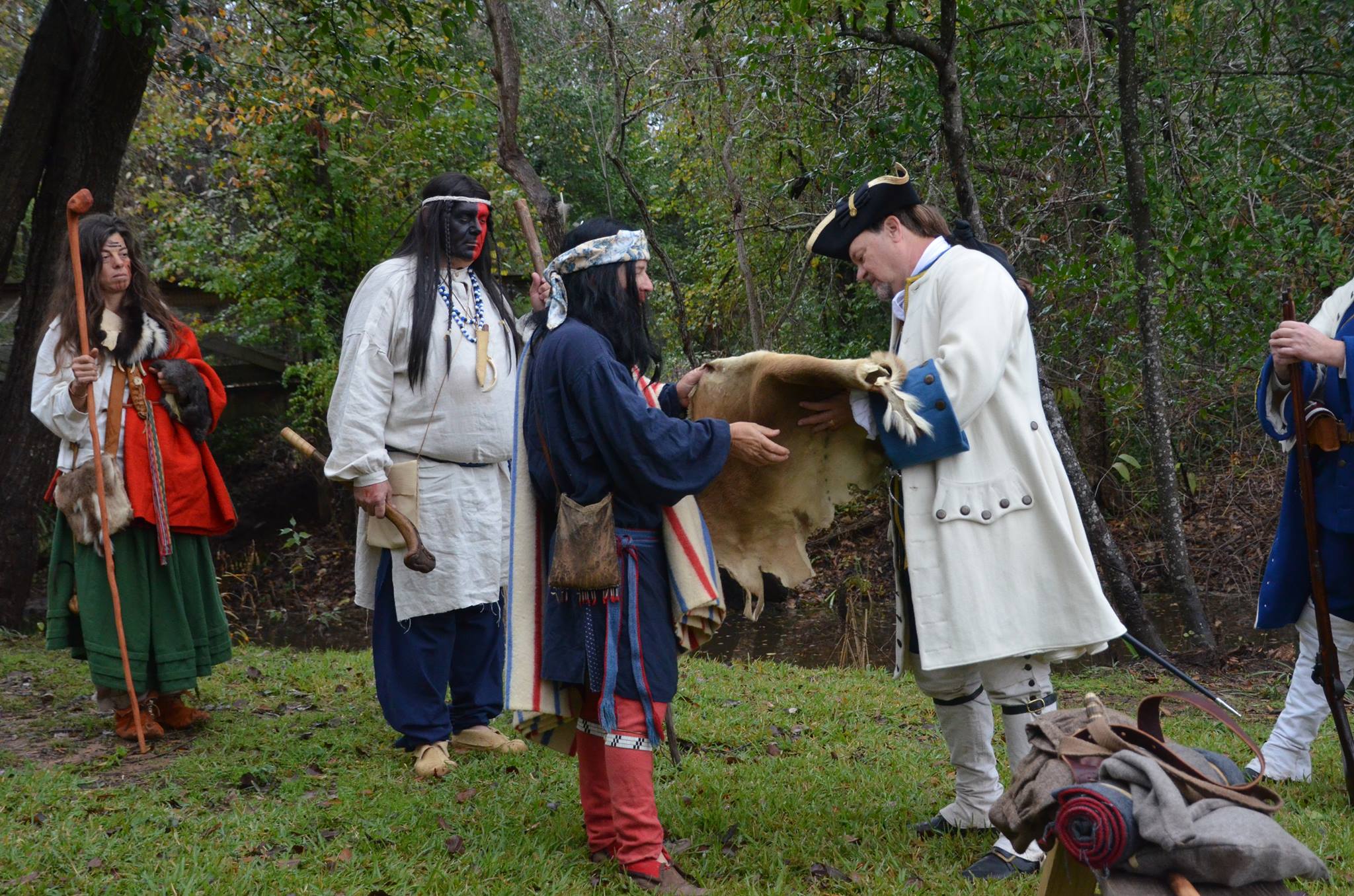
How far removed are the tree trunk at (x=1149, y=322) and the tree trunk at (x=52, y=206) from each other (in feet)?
19.2

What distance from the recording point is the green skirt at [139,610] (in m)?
5.05

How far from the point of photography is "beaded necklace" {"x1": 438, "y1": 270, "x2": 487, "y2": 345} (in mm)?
4758

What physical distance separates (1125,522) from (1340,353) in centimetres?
746

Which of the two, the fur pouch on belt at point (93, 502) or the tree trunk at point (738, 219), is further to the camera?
the tree trunk at point (738, 219)

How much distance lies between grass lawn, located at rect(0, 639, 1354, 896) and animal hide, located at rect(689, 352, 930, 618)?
2.81 ft

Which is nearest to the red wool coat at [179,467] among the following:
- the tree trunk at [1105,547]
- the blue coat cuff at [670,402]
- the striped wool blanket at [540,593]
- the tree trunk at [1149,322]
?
the striped wool blanket at [540,593]

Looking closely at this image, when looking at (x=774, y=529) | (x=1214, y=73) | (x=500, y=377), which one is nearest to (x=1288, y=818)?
(x=774, y=529)

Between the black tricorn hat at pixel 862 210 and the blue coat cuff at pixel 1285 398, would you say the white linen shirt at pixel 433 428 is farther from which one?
the blue coat cuff at pixel 1285 398

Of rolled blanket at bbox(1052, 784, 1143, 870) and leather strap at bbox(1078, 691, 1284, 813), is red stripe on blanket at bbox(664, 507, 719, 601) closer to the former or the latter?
leather strap at bbox(1078, 691, 1284, 813)

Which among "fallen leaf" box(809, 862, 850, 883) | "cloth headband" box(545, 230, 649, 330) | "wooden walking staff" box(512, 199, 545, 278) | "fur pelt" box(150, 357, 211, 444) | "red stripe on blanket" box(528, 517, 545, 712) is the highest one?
"wooden walking staff" box(512, 199, 545, 278)

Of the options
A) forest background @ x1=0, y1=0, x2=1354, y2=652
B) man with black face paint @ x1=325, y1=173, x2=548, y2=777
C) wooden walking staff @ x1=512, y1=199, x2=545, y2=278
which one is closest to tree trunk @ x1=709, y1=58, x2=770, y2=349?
forest background @ x1=0, y1=0, x2=1354, y2=652

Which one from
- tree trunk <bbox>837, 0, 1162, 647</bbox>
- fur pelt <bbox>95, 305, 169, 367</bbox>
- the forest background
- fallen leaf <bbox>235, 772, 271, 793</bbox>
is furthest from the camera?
the forest background

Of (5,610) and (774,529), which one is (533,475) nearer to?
Result: (774,529)

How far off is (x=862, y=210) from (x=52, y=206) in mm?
6493
